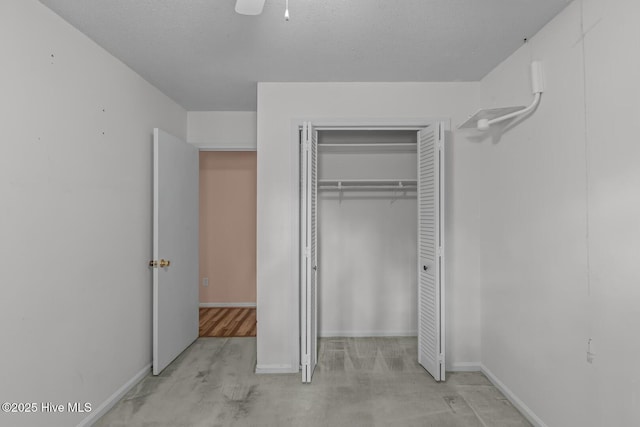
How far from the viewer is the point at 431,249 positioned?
296 centimetres

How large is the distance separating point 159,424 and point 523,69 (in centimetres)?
330

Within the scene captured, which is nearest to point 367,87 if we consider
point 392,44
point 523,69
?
point 392,44

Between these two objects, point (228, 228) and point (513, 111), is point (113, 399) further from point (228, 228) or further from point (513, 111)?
point (513, 111)

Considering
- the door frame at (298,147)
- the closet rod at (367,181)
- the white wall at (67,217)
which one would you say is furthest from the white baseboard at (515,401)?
the white wall at (67,217)

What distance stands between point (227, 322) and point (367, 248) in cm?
197

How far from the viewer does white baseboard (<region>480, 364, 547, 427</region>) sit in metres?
2.27

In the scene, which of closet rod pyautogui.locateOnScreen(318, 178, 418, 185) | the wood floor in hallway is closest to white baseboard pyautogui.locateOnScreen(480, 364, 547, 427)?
closet rod pyautogui.locateOnScreen(318, 178, 418, 185)

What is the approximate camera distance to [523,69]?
2455mm

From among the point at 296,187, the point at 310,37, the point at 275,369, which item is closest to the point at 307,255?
the point at 296,187

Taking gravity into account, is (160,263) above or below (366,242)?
below

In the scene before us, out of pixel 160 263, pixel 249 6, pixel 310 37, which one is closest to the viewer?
pixel 249 6

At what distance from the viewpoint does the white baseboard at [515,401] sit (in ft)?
7.44

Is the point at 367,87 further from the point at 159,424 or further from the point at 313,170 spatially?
the point at 159,424

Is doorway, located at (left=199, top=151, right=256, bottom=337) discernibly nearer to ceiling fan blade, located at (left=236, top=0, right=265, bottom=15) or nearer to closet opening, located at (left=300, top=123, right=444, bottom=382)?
closet opening, located at (left=300, top=123, right=444, bottom=382)
